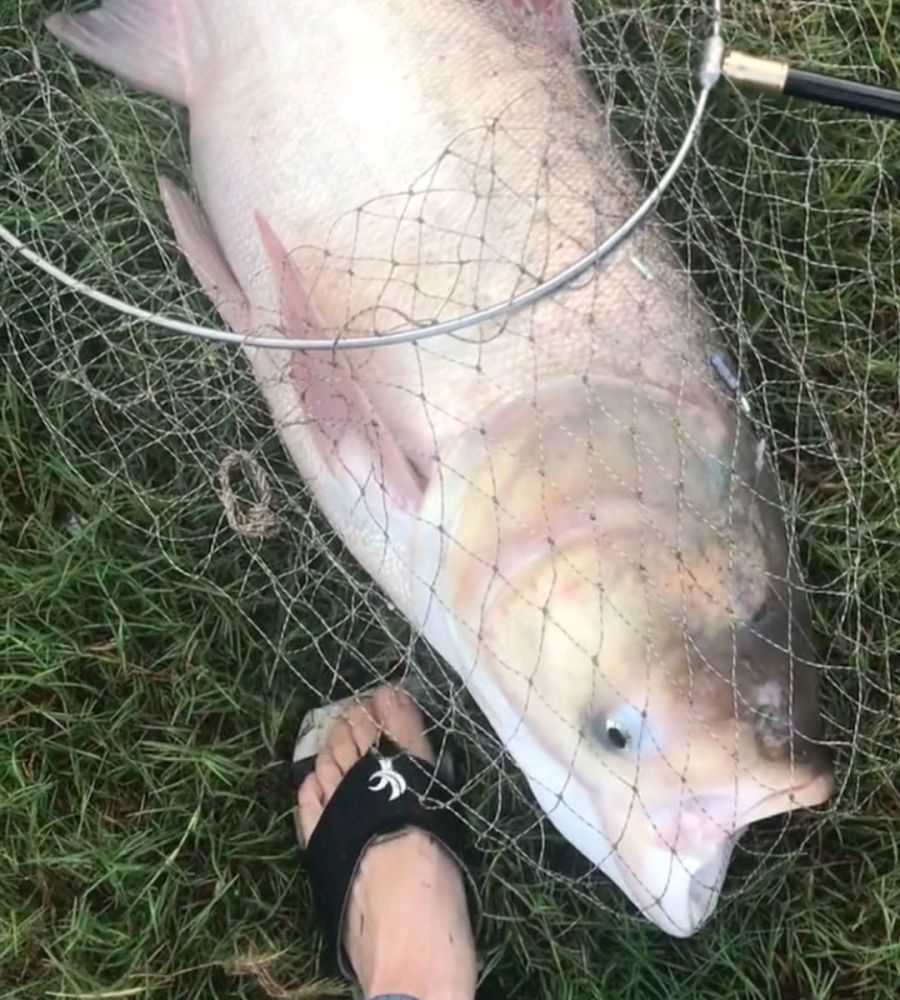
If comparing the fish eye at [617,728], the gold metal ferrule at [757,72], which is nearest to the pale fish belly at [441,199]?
the gold metal ferrule at [757,72]

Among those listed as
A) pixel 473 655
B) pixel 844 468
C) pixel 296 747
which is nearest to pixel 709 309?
pixel 844 468

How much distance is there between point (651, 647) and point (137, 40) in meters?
1.33

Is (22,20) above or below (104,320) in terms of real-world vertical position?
above

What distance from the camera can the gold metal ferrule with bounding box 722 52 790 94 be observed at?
1.81 metres

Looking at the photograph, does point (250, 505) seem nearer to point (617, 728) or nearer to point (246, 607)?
point (246, 607)

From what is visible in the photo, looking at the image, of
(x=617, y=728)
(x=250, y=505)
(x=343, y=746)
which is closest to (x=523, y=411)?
(x=617, y=728)

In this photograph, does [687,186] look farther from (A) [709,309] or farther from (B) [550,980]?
(B) [550,980]

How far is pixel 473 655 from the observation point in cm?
195

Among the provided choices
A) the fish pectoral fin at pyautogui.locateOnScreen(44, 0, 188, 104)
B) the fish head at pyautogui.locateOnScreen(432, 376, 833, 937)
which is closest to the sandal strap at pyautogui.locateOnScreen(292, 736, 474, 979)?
the fish head at pyautogui.locateOnScreen(432, 376, 833, 937)

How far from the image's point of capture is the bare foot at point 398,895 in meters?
2.33

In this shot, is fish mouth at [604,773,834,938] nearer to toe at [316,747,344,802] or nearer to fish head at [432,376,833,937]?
fish head at [432,376,833,937]

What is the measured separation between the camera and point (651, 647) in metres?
1.83

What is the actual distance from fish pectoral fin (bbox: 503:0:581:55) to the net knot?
0.82 metres

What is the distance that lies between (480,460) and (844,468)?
2.57 feet
